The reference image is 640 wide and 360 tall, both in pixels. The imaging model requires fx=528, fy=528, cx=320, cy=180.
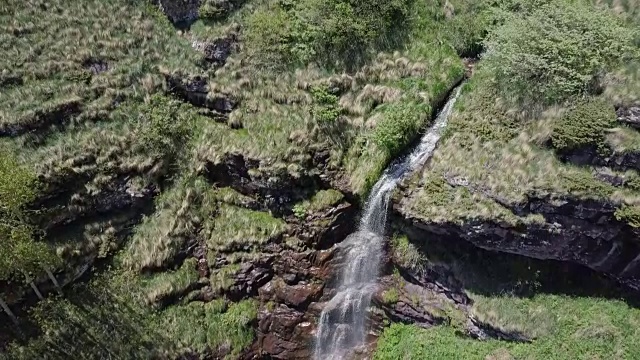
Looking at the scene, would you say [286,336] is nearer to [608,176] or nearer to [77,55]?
[608,176]

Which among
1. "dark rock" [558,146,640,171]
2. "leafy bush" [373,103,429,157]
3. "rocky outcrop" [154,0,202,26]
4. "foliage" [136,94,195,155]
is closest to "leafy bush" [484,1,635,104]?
"dark rock" [558,146,640,171]

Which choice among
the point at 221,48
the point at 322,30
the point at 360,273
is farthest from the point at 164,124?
the point at 360,273

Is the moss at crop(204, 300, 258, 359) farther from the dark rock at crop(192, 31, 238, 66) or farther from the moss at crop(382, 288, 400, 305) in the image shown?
the dark rock at crop(192, 31, 238, 66)

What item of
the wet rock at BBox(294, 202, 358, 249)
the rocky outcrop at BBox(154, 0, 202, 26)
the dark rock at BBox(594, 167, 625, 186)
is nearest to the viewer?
the dark rock at BBox(594, 167, 625, 186)

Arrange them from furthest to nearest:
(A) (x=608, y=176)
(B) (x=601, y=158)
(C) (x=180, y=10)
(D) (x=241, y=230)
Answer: (C) (x=180, y=10) → (D) (x=241, y=230) → (B) (x=601, y=158) → (A) (x=608, y=176)

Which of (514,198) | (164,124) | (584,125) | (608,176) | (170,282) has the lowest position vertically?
(170,282)

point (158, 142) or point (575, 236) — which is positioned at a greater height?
point (158, 142)

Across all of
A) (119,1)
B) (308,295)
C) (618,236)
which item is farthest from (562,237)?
(119,1)
